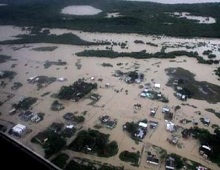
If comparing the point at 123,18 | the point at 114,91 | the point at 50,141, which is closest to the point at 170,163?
the point at 50,141

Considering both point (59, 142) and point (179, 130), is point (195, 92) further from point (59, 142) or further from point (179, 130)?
point (59, 142)

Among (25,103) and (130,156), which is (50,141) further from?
(25,103)

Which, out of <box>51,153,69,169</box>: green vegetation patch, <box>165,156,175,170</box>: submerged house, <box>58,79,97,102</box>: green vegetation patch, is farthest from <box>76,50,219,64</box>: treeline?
<box>51,153,69,169</box>: green vegetation patch

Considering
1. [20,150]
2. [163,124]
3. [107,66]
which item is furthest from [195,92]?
[20,150]

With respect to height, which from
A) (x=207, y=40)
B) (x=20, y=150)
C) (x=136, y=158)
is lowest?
(x=136, y=158)

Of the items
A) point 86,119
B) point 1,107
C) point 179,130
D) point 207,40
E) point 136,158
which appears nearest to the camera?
point 136,158

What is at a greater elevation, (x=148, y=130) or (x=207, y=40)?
(x=207, y=40)
